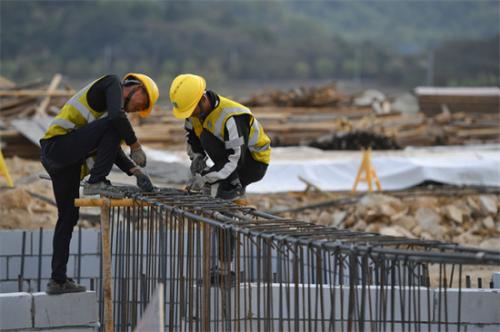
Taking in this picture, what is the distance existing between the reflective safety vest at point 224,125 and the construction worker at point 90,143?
1.89 feet

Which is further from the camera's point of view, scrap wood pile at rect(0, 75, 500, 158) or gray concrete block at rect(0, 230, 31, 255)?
scrap wood pile at rect(0, 75, 500, 158)

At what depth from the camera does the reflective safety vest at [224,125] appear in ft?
24.6

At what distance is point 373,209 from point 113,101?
6.85 metres

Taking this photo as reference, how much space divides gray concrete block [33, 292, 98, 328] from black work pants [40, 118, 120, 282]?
163 mm

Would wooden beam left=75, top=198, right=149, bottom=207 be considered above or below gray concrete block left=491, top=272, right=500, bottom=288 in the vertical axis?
above

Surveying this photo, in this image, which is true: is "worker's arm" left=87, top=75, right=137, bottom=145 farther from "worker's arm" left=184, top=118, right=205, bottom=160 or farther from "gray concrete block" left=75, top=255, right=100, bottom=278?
"gray concrete block" left=75, top=255, right=100, bottom=278

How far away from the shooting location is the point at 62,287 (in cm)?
728

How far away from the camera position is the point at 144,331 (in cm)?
529

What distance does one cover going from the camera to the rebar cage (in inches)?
206

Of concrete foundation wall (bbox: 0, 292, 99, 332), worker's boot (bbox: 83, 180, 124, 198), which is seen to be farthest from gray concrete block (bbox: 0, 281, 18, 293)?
worker's boot (bbox: 83, 180, 124, 198)

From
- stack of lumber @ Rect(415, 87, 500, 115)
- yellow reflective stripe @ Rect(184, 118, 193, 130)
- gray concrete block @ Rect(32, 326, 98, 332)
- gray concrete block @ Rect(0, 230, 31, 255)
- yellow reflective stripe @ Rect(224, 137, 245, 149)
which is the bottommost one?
gray concrete block @ Rect(32, 326, 98, 332)

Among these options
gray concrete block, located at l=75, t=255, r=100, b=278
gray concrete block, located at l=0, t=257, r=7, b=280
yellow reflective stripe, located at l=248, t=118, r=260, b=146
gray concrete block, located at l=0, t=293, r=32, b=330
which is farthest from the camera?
gray concrete block, located at l=75, t=255, r=100, b=278

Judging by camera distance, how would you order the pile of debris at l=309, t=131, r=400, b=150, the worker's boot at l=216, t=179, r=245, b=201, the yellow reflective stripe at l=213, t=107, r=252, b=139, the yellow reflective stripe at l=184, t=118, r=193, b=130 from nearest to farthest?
the yellow reflective stripe at l=213, t=107, r=252, b=139 < the worker's boot at l=216, t=179, r=245, b=201 < the yellow reflective stripe at l=184, t=118, r=193, b=130 < the pile of debris at l=309, t=131, r=400, b=150

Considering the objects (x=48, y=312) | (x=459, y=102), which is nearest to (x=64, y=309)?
(x=48, y=312)
